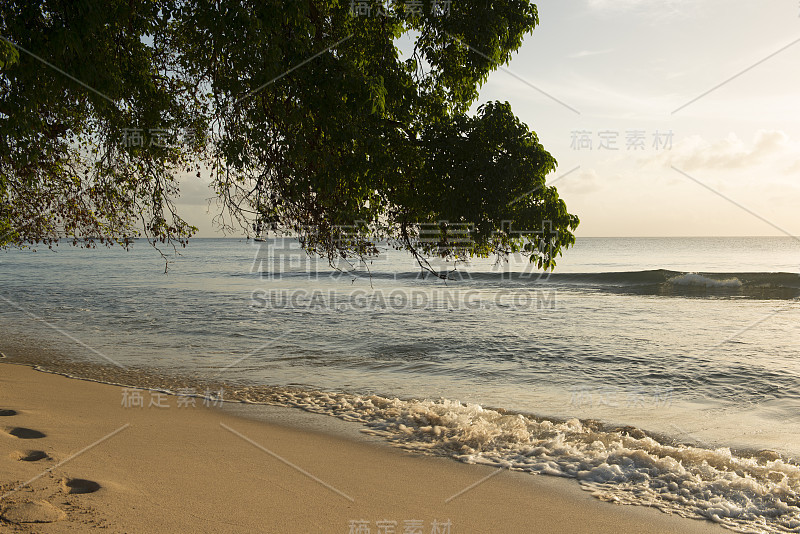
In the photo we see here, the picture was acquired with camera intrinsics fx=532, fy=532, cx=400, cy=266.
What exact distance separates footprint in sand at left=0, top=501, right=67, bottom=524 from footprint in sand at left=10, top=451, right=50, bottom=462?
1219mm

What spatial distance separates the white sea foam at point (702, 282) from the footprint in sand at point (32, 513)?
37.3m

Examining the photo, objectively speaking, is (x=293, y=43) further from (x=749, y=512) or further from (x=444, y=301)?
(x=444, y=301)

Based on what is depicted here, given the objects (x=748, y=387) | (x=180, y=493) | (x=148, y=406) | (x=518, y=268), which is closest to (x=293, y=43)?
(x=180, y=493)

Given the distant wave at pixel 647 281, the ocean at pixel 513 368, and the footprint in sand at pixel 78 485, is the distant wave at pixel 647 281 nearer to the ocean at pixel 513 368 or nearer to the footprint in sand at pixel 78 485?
the ocean at pixel 513 368

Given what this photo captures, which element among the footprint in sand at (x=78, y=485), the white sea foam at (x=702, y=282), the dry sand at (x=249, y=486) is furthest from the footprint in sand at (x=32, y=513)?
the white sea foam at (x=702, y=282)

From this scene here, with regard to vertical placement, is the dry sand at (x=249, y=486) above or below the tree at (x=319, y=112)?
below

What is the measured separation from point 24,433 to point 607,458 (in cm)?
679

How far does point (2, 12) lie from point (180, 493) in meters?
5.13

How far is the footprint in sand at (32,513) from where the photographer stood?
3969mm

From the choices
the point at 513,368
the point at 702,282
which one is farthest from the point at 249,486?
the point at 702,282

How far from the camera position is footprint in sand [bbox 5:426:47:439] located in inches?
235

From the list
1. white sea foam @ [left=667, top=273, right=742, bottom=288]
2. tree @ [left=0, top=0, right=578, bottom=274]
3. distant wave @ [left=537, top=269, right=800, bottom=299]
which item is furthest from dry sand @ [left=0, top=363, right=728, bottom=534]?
white sea foam @ [left=667, top=273, right=742, bottom=288]

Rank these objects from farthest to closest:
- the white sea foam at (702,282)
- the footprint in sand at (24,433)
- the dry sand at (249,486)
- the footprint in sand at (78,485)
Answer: the white sea foam at (702,282) < the footprint in sand at (24,433) < the footprint in sand at (78,485) < the dry sand at (249,486)

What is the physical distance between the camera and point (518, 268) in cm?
4838
